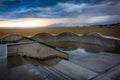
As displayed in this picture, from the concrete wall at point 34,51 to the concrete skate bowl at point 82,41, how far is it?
145 inches

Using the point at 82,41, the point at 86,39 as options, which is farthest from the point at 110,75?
the point at 82,41

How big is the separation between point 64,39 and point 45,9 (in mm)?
4563

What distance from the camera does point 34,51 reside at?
308 inches

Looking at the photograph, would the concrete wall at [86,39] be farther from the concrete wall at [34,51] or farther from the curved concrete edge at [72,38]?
the concrete wall at [34,51]

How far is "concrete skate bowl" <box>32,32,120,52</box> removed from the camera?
11.6 m

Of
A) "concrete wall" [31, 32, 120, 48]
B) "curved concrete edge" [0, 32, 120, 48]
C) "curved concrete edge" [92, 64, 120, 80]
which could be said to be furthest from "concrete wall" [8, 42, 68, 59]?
"concrete wall" [31, 32, 120, 48]

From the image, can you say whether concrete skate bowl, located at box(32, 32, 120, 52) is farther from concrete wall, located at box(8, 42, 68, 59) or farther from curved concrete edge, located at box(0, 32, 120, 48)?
concrete wall, located at box(8, 42, 68, 59)

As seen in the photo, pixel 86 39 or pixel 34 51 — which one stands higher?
pixel 86 39

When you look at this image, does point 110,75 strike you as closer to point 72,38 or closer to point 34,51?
point 34,51

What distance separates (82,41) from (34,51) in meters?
7.89

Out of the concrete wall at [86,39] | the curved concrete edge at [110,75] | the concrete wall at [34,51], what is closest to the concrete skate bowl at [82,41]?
the concrete wall at [86,39]

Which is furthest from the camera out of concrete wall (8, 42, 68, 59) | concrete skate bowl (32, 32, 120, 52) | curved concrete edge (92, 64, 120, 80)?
concrete skate bowl (32, 32, 120, 52)

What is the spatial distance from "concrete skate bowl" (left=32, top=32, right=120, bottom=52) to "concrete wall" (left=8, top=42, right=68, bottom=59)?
3671 mm

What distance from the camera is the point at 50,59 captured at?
7.90 m
